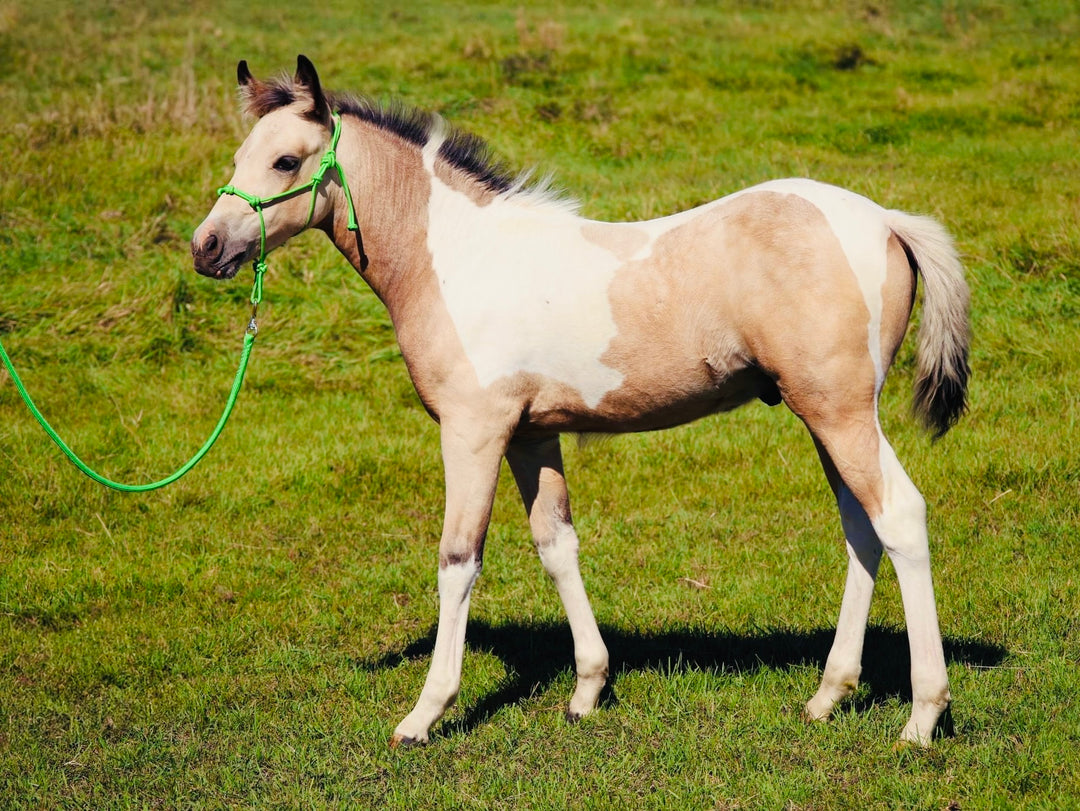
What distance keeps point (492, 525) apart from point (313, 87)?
3439 mm

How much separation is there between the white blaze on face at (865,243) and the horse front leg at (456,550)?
154 centimetres

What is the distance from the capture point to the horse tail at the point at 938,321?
4.42 metres

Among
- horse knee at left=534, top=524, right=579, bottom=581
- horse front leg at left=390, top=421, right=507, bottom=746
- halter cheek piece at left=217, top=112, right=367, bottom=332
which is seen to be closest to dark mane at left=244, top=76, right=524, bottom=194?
halter cheek piece at left=217, top=112, right=367, bottom=332

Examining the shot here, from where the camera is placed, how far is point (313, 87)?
15.2ft

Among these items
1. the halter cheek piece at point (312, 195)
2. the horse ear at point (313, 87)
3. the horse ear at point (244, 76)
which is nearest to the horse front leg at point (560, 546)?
the halter cheek piece at point (312, 195)

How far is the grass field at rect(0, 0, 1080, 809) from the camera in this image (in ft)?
14.7

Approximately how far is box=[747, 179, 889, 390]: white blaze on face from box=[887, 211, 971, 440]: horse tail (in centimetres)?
14

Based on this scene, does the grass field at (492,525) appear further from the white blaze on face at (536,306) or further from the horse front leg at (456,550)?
the white blaze on face at (536,306)

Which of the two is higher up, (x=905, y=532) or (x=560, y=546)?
(x=905, y=532)

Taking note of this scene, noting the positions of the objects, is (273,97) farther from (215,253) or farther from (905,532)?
(905,532)

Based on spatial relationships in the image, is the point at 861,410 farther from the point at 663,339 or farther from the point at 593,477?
the point at 593,477

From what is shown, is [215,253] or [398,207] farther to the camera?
[398,207]

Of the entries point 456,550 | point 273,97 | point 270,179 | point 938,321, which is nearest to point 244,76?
point 273,97

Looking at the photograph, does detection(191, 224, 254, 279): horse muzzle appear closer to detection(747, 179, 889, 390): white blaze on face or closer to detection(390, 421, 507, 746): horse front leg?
detection(390, 421, 507, 746): horse front leg
